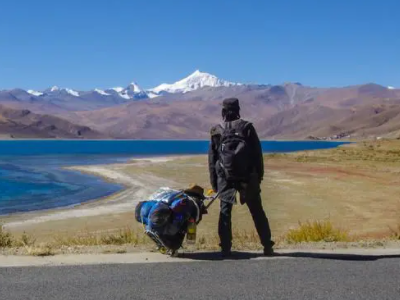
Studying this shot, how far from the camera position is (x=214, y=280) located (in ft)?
21.3

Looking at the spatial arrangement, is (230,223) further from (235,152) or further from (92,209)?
(92,209)

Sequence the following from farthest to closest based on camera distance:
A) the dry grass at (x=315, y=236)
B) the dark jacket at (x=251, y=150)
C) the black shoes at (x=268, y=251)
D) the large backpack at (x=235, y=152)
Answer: the dry grass at (x=315, y=236), the black shoes at (x=268, y=251), the dark jacket at (x=251, y=150), the large backpack at (x=235, y=152)

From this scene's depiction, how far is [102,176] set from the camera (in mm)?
53469

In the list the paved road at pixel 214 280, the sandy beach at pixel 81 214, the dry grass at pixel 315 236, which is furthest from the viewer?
the sandy beach at pixel 81 214

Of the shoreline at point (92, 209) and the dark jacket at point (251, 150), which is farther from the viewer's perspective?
the shoreline at point (92, 209)

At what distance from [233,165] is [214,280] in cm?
182

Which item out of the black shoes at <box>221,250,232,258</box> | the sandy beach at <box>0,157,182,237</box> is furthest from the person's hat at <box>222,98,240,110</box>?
the sandy beach at <box>0,157,182,237</box>

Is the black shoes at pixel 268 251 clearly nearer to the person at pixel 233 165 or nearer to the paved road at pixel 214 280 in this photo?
the person at pixel 233 165

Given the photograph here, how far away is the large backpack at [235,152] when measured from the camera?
7.79 metres

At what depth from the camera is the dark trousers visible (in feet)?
26.1

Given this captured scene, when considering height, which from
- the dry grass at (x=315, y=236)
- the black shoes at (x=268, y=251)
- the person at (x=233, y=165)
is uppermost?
the person at (x=233, y=165)

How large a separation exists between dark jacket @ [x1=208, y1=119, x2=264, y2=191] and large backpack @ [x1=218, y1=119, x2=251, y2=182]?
0.23ft

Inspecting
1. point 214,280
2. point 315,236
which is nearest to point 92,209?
point 315,236

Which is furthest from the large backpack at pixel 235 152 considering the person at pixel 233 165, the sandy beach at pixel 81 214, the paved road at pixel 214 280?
the sandy beach at pixel 81 214
